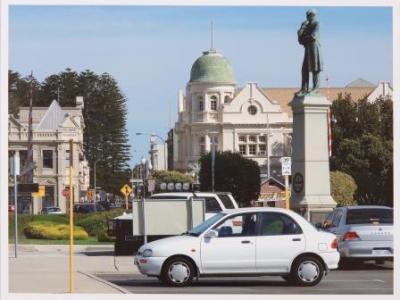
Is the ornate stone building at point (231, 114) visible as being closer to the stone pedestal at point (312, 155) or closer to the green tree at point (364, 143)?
Result: the green tree at point (364, 143)

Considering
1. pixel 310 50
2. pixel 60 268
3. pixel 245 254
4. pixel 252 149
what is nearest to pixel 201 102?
pixel 252 149

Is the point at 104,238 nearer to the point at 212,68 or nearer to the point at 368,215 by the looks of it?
the point at 368,215

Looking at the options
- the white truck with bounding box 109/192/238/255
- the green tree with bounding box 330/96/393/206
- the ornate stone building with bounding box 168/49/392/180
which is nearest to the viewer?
the white truck with bounding box 109/192/238/255

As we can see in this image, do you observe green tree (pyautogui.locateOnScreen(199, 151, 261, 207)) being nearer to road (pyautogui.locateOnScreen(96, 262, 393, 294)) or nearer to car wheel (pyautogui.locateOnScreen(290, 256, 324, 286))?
road (pyautogui.locateOnScreen(96, 262, 393, 294))

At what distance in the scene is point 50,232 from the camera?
3803 centimetres

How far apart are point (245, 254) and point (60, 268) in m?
6.09

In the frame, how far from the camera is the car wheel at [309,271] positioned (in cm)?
1866

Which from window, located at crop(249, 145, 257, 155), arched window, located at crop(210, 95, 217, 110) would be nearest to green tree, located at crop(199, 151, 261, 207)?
window, located at crop(249, 145, 257, 155)

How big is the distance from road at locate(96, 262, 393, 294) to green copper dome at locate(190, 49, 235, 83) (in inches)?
4348

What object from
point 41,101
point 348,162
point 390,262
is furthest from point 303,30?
point 41,101

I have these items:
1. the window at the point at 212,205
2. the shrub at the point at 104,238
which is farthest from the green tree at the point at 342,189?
the window at the point at 212,205

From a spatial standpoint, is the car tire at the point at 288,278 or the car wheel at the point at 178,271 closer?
the car wheel at the point at 178,271

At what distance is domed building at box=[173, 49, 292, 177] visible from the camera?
431 ft
